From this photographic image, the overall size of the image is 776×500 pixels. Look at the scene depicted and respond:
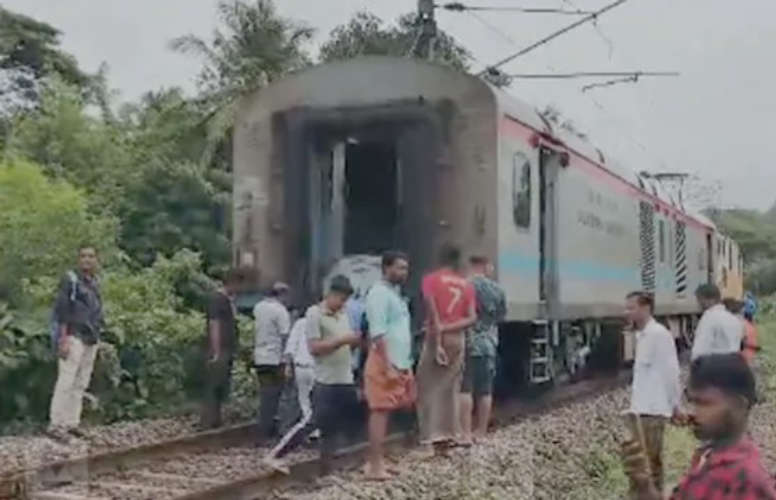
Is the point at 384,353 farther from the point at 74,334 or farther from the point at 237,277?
the point at 237,277

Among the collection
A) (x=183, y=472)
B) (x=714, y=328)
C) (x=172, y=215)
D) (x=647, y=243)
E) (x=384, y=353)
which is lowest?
(x=183, y=472)

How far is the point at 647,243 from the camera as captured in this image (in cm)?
2108

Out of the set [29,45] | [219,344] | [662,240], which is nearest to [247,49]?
[29,45]

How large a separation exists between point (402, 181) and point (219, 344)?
227 centimetres

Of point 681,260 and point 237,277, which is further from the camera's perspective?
point 681,260

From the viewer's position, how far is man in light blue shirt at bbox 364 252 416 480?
9.70 metres

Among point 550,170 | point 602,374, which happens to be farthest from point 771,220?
point 550,170

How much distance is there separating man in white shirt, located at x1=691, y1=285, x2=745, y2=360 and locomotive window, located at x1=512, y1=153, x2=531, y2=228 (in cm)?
327

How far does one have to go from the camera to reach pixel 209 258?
21.5m

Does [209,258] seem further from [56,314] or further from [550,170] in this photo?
[56,314]

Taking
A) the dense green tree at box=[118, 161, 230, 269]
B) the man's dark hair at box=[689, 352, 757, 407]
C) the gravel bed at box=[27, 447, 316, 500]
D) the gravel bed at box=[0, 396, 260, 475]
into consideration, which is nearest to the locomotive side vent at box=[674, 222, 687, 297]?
the dense green tree at box=[118, 161, 230, 269]

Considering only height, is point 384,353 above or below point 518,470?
above

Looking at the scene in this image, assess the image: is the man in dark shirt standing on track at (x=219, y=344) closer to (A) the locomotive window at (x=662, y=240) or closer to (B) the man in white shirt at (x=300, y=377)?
(B) the man in white shirt at (x=300, y=377)

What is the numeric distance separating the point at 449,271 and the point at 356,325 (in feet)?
2.84
